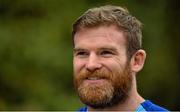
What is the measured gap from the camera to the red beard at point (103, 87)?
3.79 m

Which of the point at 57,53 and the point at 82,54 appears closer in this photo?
the point at 82,54

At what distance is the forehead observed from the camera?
379 centimetres

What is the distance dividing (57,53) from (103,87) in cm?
546

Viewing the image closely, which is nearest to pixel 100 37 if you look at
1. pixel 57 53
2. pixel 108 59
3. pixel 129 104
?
pixel 108 59

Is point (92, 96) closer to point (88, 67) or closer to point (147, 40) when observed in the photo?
point (88, 67)

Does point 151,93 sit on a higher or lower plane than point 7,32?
lower

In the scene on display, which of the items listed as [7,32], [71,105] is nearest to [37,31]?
[7,32]

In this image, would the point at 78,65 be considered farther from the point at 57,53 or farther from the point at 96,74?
the point at 57,53

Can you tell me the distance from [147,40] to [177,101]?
1036 millimetres

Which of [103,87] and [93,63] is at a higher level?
[93,63]

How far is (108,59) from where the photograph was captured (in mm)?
3779

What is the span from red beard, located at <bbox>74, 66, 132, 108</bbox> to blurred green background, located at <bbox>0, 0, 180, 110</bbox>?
17.6 ft

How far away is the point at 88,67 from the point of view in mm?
3740

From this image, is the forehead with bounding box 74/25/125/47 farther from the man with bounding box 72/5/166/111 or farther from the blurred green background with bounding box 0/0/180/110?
the blurred green background with bounding box 0/0/180/110
